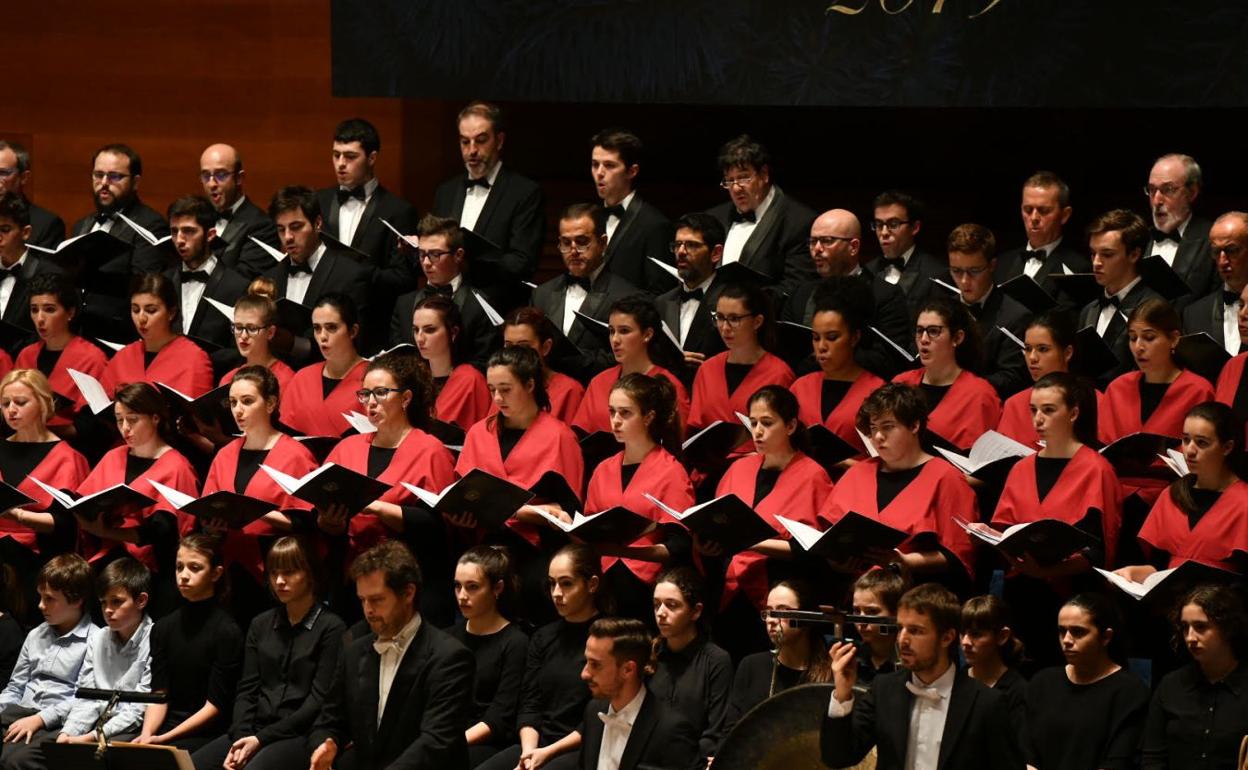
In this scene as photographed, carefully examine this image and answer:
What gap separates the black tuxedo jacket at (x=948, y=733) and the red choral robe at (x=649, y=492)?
114cm

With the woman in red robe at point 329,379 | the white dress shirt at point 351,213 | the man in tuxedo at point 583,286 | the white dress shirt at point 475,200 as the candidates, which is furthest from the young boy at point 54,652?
the white dress shirt at point 475,200

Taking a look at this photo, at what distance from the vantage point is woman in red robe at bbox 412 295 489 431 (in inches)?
232

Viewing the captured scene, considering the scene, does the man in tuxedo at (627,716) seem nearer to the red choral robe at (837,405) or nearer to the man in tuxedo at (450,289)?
the red choral robe at (837,405)

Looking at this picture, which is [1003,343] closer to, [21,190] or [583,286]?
[583,286]

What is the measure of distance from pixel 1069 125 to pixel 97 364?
3.76 m

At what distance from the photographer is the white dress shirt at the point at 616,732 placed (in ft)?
15.0

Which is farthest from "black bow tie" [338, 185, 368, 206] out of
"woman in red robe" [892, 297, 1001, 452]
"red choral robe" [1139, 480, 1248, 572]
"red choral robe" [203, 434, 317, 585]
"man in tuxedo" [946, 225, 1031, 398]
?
"red choral robe" [1139, 480, 1248, 572]

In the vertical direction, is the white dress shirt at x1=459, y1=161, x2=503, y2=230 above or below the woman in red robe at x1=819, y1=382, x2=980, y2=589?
above

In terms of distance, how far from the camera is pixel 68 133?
27.5 feet

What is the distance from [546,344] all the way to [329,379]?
734mm

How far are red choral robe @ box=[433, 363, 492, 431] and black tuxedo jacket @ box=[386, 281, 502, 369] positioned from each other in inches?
5.2

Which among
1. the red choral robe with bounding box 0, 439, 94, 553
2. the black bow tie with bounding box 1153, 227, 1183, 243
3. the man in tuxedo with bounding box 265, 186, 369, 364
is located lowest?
the red choral robe with bounding box 0, 439, 94, 553

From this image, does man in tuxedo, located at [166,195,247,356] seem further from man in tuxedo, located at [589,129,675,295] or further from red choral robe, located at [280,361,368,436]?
man in tuxedo, located at [589,129,675,295]

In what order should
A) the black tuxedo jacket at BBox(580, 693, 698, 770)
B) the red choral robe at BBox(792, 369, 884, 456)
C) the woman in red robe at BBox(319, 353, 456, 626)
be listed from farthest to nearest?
the red choral robe at BBox(792, 369, 884, 456), the woman in red robe at BBox(319, 353, 456, 626), the black tuxedo jacket at BBox(580, 693, 698, 770)
